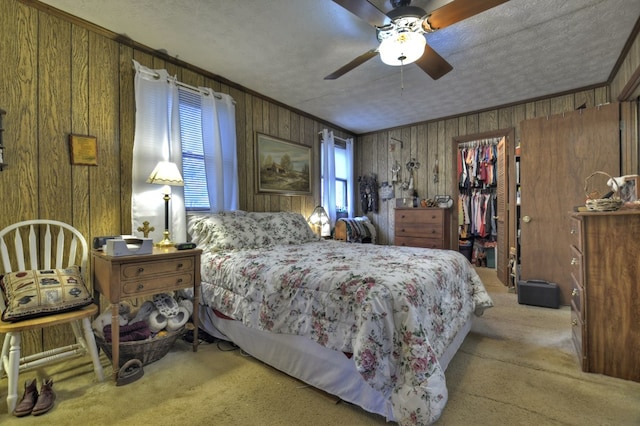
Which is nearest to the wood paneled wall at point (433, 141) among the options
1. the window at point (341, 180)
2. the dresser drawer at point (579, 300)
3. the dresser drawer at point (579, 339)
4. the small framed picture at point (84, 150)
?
the window at point (341, 180)

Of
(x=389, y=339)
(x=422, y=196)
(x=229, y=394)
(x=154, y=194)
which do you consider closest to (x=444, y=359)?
(x=389, y=339)

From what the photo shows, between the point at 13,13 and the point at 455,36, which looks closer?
the point at 13,13

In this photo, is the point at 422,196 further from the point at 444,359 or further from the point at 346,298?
the point at 346,298

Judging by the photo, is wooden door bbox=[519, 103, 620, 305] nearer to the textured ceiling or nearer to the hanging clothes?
the textured ceiling

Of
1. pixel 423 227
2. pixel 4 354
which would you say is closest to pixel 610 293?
pixel 423 227

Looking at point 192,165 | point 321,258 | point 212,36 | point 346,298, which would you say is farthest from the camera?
point 192,165

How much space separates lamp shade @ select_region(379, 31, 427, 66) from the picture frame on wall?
2.04m

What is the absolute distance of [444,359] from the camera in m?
1.81

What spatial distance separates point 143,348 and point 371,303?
156 centimetres

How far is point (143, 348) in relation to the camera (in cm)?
198

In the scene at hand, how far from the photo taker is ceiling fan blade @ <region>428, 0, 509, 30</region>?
1641 mm

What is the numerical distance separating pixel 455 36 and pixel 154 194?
283 cm

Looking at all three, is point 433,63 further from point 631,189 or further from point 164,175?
point 164,175

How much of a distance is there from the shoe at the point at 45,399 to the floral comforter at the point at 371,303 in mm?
962
